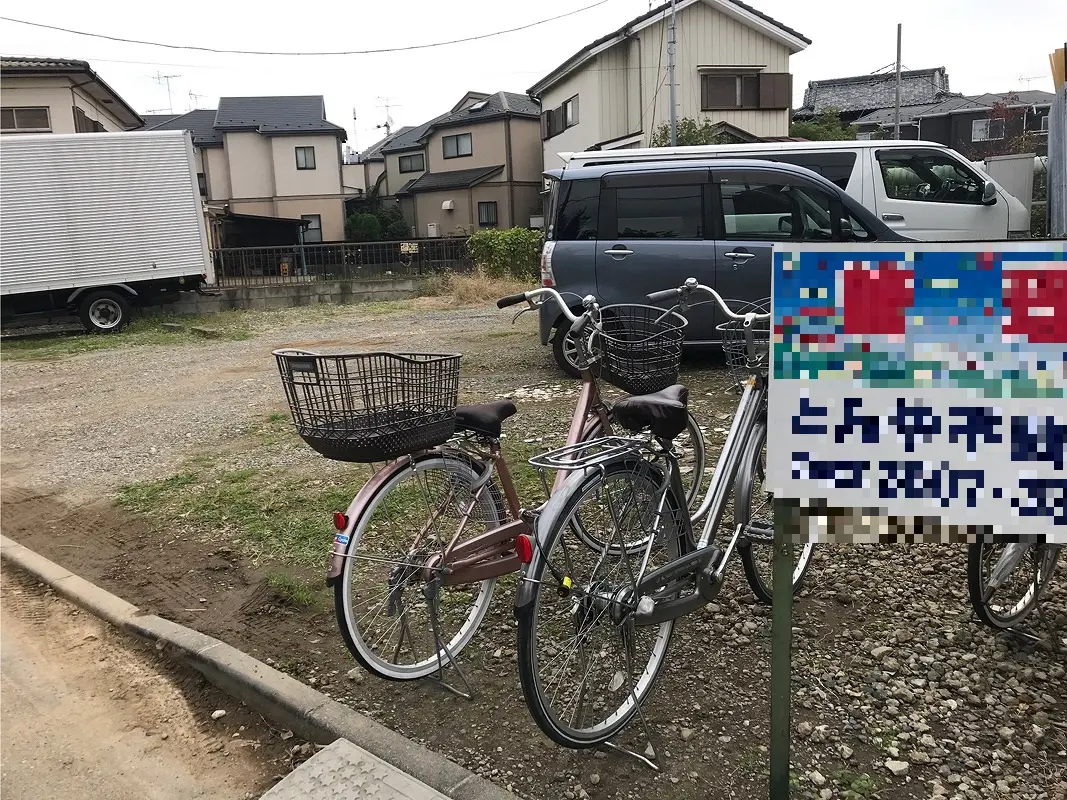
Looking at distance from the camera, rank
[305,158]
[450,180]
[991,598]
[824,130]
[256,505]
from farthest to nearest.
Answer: [450,180], [305,158], [824,130], [256,505], [991,598]

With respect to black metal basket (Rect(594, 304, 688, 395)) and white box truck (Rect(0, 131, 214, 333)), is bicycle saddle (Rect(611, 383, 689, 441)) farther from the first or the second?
white box truck (Rect(0, 131, 214, 333))

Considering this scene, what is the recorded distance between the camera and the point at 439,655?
2.64m

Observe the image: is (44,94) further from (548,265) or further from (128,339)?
(548,265)

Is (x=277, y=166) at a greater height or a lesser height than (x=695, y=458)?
greater

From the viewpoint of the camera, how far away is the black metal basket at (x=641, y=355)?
2916 millimetres

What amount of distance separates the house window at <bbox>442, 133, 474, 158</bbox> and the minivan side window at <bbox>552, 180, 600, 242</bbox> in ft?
78.2

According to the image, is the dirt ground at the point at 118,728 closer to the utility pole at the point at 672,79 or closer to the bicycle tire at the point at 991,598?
the bicycle tire at the point at 991,598

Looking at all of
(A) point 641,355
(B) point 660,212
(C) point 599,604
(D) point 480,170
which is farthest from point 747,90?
(C) point 599,604

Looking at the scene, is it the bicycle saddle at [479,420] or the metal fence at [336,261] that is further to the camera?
the metal fence at [336,261]

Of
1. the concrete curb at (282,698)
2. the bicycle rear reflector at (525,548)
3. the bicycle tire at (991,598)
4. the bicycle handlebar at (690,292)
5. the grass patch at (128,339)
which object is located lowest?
the concrete curb at (282,698)

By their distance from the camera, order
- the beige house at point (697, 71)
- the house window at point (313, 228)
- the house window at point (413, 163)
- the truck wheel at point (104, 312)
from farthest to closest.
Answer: the house window at point (413, 163)
the house window at point (313, 228)
the beige house at point (697, 71)
the truck wheel at point (104, 312)

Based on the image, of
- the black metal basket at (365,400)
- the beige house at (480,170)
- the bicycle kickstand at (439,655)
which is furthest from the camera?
the beige house at (480,170)

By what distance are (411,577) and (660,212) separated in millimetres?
5250

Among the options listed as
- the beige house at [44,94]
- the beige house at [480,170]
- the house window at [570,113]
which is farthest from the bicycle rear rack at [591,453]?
the beige house at [480,170]
